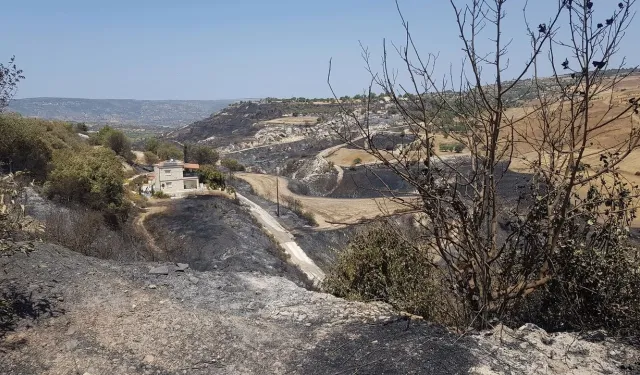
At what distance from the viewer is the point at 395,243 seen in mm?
7027

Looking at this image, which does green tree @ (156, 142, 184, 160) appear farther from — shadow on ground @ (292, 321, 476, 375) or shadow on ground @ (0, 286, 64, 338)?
shadow on ground @ (292, 321, 476, 375)

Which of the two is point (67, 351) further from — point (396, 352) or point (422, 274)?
point (422, 274)

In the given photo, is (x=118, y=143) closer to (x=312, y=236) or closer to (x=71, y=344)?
(x=312, y=236)

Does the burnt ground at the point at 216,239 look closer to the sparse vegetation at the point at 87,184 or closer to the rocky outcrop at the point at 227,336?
the sparse vegetation at the point at 87,184

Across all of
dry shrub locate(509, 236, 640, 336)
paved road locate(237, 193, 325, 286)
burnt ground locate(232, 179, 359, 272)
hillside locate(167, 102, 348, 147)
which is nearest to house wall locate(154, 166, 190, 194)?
paved road locate(237, 193, 325, 286)

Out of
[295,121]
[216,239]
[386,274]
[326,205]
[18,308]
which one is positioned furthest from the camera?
[295,121]

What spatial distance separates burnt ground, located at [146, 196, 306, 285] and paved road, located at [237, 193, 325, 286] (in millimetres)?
859

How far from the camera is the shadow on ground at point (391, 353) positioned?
4617 mm

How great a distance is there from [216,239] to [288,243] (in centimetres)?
592

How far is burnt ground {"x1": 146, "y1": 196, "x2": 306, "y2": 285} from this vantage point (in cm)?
1973

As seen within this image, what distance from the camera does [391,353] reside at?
16.0 feet

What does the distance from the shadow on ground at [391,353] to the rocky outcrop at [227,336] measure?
11mm

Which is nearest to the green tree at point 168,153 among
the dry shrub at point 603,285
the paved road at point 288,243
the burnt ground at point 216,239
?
the paved road at point 288,243

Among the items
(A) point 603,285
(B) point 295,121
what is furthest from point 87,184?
(B) point 295,121
